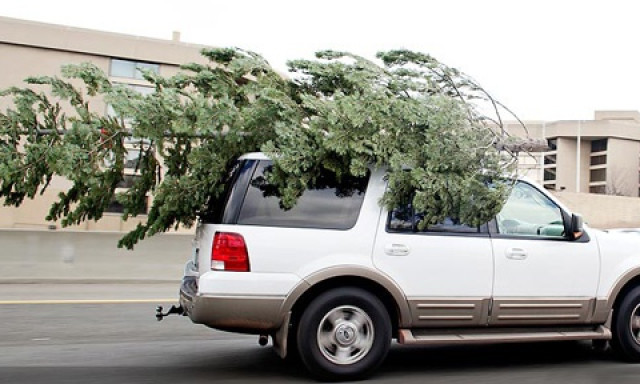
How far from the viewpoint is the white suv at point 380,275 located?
16.9ft

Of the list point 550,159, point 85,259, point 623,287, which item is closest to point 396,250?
point 623,287

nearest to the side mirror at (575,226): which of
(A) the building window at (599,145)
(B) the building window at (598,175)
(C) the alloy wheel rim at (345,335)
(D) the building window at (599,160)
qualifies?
(C) the alloy wheel rim at (345,335)

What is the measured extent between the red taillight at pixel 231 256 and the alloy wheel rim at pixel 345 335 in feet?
2.65

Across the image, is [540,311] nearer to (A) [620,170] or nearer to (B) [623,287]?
(B) [623,287]

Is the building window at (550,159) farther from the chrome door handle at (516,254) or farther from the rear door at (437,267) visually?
the rear door at (437,267)

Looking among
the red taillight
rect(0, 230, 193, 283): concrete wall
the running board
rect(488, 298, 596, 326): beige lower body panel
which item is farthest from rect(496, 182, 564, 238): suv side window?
rect(0, 230, 193, 283): concrete wall

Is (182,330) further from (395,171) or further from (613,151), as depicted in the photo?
(613,151)

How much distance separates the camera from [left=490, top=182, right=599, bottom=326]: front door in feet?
18.7

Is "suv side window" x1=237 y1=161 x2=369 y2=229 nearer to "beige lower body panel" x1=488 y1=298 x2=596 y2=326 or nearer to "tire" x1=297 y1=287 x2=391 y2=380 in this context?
"tire" x1=297 y1=287 x2=391 y2=380

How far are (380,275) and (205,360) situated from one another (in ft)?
6.89

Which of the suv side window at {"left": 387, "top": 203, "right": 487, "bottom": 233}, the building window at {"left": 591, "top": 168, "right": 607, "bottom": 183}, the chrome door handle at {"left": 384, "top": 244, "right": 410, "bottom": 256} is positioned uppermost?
the building window at {"left": 591, "top": 168, "right": 607, "bottom": 183}

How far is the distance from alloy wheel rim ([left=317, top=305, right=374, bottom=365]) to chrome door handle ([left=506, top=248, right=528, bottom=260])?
1.40 m

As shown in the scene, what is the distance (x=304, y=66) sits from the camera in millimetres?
5824

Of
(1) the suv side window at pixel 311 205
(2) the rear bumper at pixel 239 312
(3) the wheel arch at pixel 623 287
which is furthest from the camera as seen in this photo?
(3) the wheel arch at pixel 623 287
